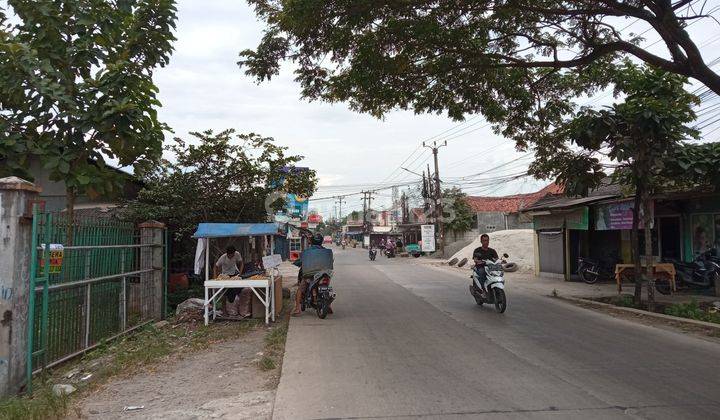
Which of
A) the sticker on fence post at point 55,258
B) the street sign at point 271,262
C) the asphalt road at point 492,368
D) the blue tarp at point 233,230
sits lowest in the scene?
the asphalt road at point 492,368

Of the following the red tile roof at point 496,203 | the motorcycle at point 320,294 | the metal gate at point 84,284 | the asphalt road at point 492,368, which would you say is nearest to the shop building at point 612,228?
the asphalt road at point 492,368

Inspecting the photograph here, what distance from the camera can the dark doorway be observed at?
657 inches

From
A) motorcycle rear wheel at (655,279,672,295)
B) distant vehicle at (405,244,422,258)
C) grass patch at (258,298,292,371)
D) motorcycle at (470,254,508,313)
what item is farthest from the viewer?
distant vehicle at (405,244,422,258)

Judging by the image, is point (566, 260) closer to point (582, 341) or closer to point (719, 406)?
point (582, 341)

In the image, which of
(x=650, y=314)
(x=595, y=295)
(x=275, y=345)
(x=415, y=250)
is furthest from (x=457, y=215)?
(x=275, y=345)

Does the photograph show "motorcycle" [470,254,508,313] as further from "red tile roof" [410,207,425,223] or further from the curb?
"red tile roof" [410,207,425,223]

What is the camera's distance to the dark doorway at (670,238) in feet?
54.7

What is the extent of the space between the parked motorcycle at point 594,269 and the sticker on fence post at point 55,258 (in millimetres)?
16797

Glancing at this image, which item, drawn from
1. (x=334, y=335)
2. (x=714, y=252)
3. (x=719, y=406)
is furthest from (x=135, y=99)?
(x=714, y=252)

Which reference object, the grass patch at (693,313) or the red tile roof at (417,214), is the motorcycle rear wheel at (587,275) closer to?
the grass patch at (693,313)

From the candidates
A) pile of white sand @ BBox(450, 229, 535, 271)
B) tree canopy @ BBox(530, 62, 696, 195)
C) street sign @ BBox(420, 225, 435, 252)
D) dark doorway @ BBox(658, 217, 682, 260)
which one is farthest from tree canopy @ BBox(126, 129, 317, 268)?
street sign @ BBox(420, 225, 435, 252)

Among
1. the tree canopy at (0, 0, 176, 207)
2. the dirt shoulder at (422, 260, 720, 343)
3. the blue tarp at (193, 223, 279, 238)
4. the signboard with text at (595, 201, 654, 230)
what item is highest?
the tree canopy at (0, 0, 176, 207)

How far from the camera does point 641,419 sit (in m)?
4.72

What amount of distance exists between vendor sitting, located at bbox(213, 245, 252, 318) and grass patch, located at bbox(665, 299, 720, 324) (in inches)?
350
